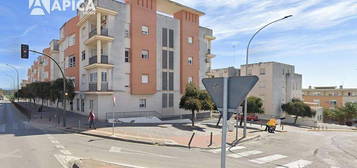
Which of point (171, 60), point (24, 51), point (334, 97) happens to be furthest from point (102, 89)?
point (334, 97)

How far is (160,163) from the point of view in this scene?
8.43 metres

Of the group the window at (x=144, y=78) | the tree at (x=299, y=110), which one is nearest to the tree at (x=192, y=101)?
the window at (x=144, y=78)

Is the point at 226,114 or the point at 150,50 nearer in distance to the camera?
the point at 226,114

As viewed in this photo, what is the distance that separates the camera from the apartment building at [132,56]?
22.5m

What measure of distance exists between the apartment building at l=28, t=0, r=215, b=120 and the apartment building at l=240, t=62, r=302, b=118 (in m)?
19.5

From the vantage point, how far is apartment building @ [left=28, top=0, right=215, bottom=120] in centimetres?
2250

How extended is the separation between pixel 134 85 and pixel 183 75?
8096 millimetres

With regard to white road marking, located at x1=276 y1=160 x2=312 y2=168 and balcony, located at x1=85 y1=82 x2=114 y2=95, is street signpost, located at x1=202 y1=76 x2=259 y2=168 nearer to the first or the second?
white road marking, located at x1=276 y1=160 x2=312 y2=168

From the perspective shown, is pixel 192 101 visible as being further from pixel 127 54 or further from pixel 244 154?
pixel 127 54

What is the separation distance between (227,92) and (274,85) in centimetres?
4320

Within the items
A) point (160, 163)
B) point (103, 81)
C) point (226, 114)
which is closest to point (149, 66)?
point (103, 81)

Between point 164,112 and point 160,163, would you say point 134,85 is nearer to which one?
point 164,112

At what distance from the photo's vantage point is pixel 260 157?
10.1 meters

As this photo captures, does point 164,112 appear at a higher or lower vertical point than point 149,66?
lower
